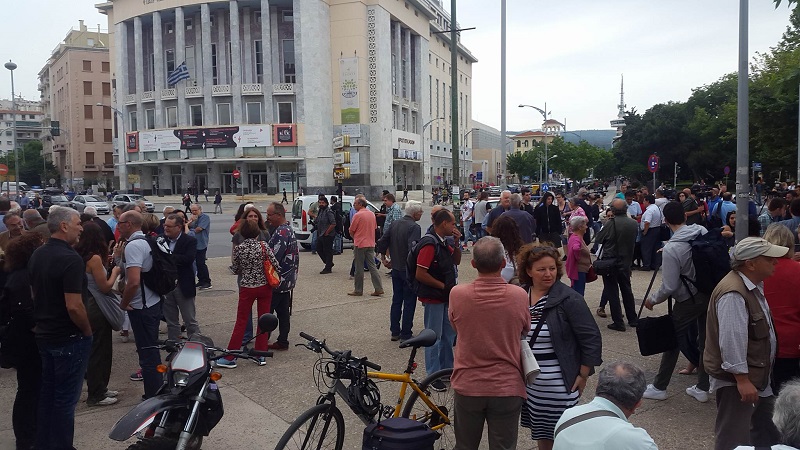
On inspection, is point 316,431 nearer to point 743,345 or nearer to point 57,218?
point 57,218

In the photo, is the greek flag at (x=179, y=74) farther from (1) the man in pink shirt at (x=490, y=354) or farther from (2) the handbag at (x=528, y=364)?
(2) the handbag at (x=528, y=364)

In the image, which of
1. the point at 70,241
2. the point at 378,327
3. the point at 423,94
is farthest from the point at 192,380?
the point at 423,94

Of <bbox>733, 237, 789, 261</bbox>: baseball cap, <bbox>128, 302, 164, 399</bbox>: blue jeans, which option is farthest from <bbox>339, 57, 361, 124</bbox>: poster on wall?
<bbox>733, 237, 789, 261</bbox>: baseball cap

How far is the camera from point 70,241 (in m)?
4.75

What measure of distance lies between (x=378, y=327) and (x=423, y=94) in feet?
219

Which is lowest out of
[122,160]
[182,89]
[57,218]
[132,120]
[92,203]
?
[92,203]

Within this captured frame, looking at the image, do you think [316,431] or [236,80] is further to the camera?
[236,80]

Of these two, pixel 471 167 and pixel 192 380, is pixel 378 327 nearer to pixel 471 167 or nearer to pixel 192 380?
pixel 192 380

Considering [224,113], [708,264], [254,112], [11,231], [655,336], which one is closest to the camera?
[655,336]

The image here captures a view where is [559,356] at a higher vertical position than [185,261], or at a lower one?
lower

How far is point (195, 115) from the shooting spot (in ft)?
193

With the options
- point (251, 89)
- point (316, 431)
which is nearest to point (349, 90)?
point (251, 89)

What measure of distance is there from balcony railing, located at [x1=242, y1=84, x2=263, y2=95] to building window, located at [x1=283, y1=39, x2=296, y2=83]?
288cm

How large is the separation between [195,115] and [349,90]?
15368 mm
